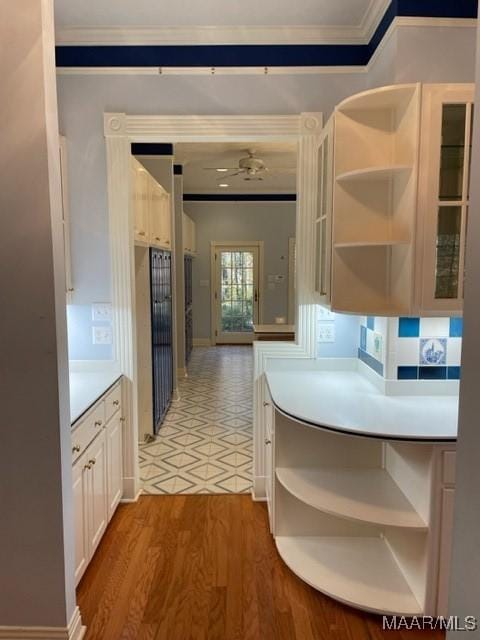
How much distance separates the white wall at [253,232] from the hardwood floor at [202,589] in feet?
20.7

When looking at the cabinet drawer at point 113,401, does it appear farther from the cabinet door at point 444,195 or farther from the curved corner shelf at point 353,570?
the cabinet door at point 444,195

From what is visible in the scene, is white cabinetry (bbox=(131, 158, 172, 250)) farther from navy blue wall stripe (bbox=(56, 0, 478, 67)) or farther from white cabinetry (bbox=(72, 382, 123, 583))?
white cabinetry (bbox=(72, 382, 123, 583))

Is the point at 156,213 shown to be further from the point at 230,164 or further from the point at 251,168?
the point at 230,164

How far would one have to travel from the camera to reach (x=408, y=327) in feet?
7.79

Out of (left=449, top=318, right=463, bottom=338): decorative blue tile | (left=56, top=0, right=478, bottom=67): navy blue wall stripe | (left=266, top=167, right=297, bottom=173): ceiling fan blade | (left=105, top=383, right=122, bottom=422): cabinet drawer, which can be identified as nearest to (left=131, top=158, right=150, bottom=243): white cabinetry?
(left=56, top=0, right=478, bottom=67): navy blue wall stripe

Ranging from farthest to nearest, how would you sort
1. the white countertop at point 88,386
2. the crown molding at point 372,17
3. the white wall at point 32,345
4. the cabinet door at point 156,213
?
the cabinet door at point 156,213, the crown molding at point 372,17, the white countertop at point 88,386, the white wall at point 32,345

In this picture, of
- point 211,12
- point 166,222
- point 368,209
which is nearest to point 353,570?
point 368,209

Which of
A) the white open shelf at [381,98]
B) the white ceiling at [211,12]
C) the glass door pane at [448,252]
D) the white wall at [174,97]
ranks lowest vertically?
the glass door pane at [448,252]

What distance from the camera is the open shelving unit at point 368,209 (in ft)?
7.19

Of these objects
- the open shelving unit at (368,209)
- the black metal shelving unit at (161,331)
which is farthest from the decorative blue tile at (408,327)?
the black metal shelving unit at (161,331)

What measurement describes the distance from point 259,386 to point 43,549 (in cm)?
160

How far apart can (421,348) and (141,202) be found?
221 centimetres

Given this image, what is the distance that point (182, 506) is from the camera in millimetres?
2941
